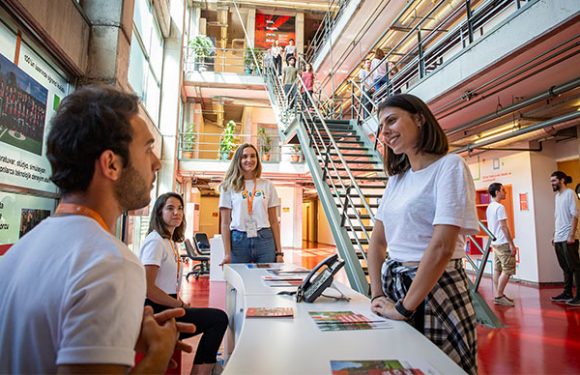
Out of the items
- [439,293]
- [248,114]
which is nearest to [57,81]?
[439,293]

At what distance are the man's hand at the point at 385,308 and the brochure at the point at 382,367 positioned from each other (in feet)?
1.23

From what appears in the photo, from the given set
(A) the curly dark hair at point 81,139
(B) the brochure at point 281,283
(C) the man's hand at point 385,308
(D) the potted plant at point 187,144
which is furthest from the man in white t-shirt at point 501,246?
(D) the potted plant at point 187,144

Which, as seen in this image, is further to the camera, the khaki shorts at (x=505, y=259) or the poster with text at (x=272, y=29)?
the poster with text at (x=272, y=29)

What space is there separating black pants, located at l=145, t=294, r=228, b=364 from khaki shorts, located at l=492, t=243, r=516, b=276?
5.23m

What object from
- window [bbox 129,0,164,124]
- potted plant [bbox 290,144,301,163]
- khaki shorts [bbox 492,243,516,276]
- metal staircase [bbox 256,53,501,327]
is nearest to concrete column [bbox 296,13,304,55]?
potted plant [bbox 290,144,301,163]

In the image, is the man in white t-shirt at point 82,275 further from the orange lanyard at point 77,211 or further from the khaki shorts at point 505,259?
the khaki shorts at point 505,259

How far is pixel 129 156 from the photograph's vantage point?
881 millimetres

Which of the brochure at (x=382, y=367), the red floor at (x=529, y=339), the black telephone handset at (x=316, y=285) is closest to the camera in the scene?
the brochure at (x=382, y=367)

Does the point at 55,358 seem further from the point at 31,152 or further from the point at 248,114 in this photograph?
the point at 248,114

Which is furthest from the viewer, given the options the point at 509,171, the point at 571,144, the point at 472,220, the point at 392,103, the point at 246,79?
the point at 246,79

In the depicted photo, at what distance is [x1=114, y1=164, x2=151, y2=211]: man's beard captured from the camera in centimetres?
88

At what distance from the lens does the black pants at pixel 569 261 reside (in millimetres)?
5660

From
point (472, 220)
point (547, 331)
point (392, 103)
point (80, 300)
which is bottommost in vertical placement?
point (547, 331)

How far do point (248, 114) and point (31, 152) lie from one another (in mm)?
13488
